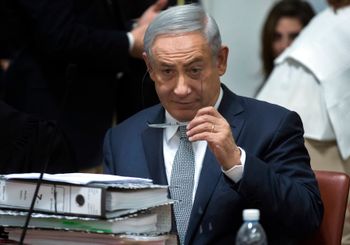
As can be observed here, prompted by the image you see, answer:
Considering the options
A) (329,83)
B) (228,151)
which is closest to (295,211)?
(228,151)

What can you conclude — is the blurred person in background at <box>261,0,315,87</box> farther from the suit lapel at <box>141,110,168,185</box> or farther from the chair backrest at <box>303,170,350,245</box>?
the chair backrest at <box>303,170,350,245</box>

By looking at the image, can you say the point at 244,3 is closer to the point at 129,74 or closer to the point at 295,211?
the point at 129,74

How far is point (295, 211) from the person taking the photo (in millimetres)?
2840

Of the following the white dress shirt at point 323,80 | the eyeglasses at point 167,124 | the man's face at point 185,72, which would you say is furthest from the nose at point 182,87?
the white dress shirt at point 323,80

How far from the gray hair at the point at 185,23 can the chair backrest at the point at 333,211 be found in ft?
1.94

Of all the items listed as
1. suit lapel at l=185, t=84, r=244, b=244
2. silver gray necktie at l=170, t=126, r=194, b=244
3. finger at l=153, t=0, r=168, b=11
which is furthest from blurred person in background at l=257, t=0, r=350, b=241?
silver gray necktie at l=170, t=126, r=194, b=244

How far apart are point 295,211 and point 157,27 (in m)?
0.76

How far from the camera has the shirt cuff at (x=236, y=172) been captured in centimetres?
278

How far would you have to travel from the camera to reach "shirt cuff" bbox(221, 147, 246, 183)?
278 cm

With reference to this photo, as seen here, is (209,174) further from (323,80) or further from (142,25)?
(142,25)

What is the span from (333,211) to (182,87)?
63cm

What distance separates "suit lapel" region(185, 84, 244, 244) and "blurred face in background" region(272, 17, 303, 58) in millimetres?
2311

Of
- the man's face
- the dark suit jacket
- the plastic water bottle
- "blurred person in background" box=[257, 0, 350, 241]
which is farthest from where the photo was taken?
"blurred person in background" box=[257, 0, 350, 241]

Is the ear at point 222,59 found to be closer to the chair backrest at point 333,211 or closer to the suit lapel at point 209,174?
the suit lapel at point 209,174
